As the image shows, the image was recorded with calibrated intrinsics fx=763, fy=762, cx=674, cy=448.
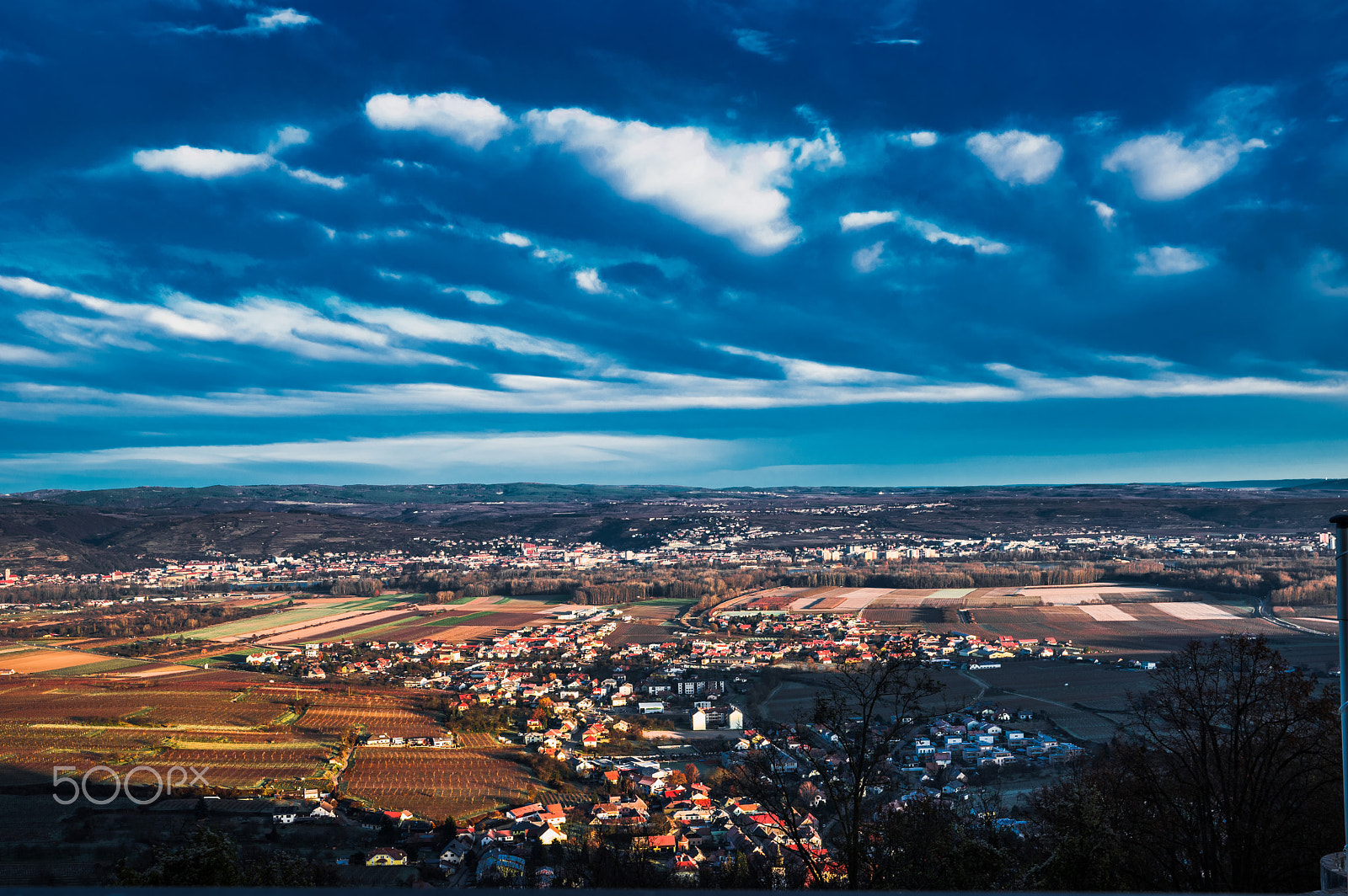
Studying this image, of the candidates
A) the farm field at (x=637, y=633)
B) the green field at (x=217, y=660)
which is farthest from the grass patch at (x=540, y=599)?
the green field at (x=217, y=660)

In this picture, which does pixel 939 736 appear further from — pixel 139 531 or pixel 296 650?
pixel 139 531

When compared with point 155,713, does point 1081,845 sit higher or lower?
higher

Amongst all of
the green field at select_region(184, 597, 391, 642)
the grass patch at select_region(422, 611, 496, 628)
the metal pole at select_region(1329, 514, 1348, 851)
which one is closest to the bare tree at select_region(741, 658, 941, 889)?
the metal pole at select_region(1329, 514, 1348, 851)

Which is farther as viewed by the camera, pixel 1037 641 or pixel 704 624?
pixel 704 624

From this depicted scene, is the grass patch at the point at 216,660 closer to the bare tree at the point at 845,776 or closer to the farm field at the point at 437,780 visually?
the farm field at the point at 437,780

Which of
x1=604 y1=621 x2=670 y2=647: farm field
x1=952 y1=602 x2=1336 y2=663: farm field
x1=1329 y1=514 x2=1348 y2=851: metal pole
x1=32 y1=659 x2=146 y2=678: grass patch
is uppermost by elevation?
x1=1329 y1=514 x2=1348 y2=851: metal pole

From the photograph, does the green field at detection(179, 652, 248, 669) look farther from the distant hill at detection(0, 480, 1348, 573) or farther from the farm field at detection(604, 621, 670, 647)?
the distant hill at detection(0, 480, 1348, 573)

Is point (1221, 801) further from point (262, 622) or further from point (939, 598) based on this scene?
point (262, 622)

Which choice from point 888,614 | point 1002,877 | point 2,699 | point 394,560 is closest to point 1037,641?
point 888,614
